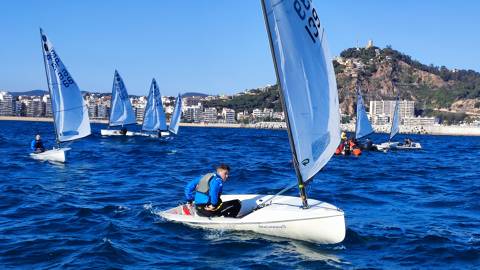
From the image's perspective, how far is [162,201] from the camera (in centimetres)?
1669

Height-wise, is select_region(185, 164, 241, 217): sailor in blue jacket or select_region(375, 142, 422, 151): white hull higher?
select_region(185, 164, 241, 217): sailor in blue jacket

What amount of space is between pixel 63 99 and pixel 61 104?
0.28 meters

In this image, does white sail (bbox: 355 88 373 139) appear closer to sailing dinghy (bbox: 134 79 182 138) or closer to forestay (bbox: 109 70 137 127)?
sailing dinghy (bbox: 134 79 182 138)

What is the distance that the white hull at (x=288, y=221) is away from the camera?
11312 mm

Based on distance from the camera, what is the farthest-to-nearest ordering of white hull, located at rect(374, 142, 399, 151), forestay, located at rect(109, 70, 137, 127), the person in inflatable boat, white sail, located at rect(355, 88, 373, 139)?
forestay, located at rect(109, 70, 137, 127) → white sail, located at rect(355, 88, 373, 139) → white hull, located at rect(374, 142, 399, 151) → the person in inflatable boat

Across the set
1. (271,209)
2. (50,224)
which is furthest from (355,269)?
(50,224)

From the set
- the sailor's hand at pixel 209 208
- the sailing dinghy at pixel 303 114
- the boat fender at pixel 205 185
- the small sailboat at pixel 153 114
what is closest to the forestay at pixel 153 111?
the small sailboat at pixel 153 114

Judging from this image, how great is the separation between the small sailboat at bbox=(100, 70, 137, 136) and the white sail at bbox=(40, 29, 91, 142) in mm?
23861

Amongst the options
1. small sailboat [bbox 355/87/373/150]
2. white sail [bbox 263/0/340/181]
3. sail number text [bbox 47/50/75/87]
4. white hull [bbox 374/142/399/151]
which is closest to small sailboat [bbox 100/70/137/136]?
small sailboat [bbox 355/87/373/150]

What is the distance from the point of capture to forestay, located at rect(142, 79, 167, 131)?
5615 cm

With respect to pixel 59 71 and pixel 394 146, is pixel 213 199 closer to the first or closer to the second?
pixel 59 71

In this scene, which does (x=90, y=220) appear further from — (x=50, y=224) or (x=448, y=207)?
(x=448, y=207)

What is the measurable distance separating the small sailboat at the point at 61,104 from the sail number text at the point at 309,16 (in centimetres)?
1939

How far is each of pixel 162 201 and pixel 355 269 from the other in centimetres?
785
